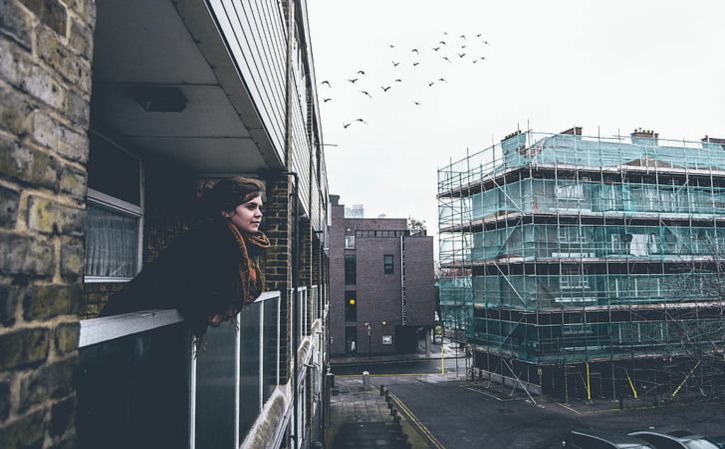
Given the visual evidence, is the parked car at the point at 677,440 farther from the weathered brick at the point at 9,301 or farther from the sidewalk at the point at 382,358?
the sidewalk at the point at 382,358

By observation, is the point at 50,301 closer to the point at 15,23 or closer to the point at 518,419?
the point at 15,23

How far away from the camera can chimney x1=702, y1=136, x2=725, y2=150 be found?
97.1 feet

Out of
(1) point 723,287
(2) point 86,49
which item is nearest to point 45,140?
(2) point 86,49

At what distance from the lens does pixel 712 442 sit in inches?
552

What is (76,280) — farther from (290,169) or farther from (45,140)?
(290,169)

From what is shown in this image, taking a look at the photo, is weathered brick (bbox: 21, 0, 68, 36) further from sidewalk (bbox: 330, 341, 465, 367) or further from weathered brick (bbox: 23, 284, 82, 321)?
sidewalk (bbox: 330, 341, 465, 367)

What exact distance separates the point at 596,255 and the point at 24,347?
29097mm

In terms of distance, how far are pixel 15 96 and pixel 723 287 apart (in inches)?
833

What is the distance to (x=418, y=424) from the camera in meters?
21.5

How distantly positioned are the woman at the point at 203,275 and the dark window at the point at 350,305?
3961cm

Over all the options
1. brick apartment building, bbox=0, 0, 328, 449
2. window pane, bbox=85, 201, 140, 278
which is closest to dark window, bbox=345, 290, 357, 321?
brick apartment building, bbox=0, 0, 328, 449

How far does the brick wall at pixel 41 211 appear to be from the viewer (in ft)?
4.00

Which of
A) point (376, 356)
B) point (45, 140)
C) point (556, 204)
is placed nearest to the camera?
point (45, 140)

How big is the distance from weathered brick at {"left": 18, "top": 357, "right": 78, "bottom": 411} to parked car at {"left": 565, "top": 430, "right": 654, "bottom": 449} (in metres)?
15.8
